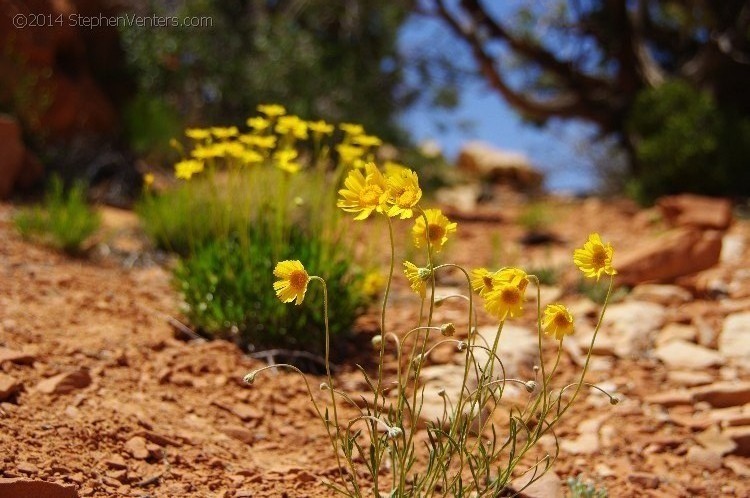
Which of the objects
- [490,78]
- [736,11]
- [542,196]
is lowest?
[542,196]

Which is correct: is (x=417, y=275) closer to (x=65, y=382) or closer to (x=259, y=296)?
(x=65, y=382)

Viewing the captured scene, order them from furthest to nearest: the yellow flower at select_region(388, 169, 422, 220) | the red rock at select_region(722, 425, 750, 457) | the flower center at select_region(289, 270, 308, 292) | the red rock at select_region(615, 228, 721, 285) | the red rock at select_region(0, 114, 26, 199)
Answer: the red rock at select_region(0, 114, 26, 199) → the red rock at select_region(615, 228, 721, 285) → the red rock at select_region(722, 425, 750, 457) → the flower center at select_region(289, 270, 308, 292) → the yellow flower at select_region(388, 169, 422, 220)

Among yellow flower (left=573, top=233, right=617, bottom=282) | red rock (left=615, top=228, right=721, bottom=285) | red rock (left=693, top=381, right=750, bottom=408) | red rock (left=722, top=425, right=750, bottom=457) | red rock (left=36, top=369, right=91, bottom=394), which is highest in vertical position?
yellow flower (left=573, top=233, right=617, bottom=282)

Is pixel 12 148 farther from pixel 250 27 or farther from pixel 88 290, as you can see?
pixel 250 27

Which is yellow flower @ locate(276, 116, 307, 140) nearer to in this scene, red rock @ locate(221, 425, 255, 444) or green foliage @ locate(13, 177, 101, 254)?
red rock @ locate(221, 425, 255, 444)

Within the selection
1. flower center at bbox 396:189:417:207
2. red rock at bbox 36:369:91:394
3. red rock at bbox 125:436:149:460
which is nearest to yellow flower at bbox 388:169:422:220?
flower center at bbox 396:189:417:207

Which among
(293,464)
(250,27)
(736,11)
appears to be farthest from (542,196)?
(293,464)
